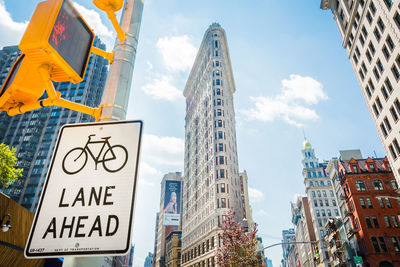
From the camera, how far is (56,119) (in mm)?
97438

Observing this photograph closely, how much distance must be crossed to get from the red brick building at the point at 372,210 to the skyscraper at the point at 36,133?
8706 cm

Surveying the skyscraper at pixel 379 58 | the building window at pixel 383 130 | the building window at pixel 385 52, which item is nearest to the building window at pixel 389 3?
the skyscraper at pixel 379 58

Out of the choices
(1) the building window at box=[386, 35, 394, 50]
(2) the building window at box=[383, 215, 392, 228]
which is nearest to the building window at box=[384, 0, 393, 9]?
(1) the building window at box=[386, 35, 394, 50]

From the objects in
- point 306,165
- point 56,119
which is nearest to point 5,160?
point 56,119

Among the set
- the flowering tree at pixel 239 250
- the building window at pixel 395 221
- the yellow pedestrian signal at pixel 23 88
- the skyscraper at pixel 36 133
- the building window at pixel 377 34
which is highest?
the skyscraper at pixel 36 133

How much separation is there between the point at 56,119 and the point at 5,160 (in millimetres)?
81070

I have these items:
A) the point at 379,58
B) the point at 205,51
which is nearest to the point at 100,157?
the point at 379,58

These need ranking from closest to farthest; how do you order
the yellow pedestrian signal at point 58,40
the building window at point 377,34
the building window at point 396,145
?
1. the yellow pedestrian signal at point 58,40
2. the building window at point 396,145
3. the building window at point 377,34

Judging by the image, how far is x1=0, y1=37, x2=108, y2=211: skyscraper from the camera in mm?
81312

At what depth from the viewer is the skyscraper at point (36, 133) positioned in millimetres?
81312

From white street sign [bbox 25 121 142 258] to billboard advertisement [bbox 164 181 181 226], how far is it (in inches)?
4530

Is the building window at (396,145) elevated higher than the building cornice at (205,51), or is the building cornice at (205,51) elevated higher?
the building cornice at (205,51)

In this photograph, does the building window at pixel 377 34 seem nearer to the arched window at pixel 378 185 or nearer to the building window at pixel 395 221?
the arched window at pixel 378 185

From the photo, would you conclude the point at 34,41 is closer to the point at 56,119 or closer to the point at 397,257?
the point at 397,257
